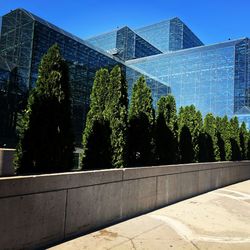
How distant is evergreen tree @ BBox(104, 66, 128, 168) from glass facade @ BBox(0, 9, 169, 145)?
23631 mm

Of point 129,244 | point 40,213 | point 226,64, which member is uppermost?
point 226,64

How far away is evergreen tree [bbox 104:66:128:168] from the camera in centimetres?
916

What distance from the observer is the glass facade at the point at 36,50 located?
34.3 metres

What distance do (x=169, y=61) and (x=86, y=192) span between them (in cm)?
8496

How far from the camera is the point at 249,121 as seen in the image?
233 feet

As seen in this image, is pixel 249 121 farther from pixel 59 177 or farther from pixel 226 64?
pixel 59 177

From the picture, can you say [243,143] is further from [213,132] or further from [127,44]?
[127,44]

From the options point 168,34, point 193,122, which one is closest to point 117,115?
point 193,122

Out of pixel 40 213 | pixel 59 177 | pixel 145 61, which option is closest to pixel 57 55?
pixel 59 177

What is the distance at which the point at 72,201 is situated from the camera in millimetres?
5750

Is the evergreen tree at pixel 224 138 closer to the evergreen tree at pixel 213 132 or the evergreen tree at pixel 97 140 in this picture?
the evergreen tree at pixel 213 132

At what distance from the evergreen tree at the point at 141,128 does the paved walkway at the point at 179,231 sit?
1.85 metres

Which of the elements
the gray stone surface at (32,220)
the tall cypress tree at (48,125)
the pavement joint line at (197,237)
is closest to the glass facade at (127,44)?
the tall cypress tree at (48,125)

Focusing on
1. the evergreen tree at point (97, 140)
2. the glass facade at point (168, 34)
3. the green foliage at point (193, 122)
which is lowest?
the evergreen tree at point (97, 140)
